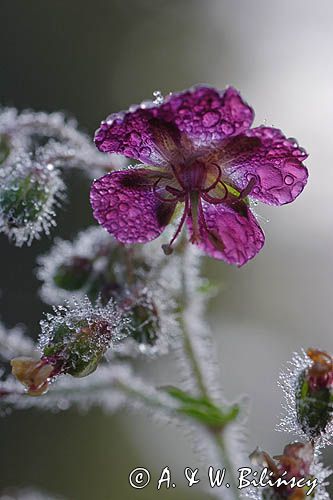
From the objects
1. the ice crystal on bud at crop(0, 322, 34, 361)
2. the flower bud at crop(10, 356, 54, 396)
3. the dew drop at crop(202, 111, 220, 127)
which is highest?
the ice crystal on bud at crop(0, 322, 34, 361)

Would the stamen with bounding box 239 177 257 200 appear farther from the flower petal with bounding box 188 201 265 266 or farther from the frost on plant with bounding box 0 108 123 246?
the frost on plant with bounding box 0 108 123 246

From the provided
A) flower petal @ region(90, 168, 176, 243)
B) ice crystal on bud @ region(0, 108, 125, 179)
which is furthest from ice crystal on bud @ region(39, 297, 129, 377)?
ice crystal on bud @ region(0, 108, 125, 179)

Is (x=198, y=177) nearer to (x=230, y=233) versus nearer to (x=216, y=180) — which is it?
(x=216, y=180)

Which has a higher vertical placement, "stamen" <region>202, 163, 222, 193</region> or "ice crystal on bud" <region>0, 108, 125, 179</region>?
"ice crystal on bud" <region>0, 108, 125, 179</region>

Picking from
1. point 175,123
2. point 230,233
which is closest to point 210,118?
point 175,123

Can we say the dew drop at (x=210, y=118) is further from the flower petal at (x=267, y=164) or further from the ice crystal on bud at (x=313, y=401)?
the ice crystal on bud at (x=313, y=401)

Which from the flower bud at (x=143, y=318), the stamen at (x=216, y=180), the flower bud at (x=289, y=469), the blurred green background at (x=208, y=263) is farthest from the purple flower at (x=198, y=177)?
the blurred green background at (x=208, y=263)

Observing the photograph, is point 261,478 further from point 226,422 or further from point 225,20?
point 225,20
